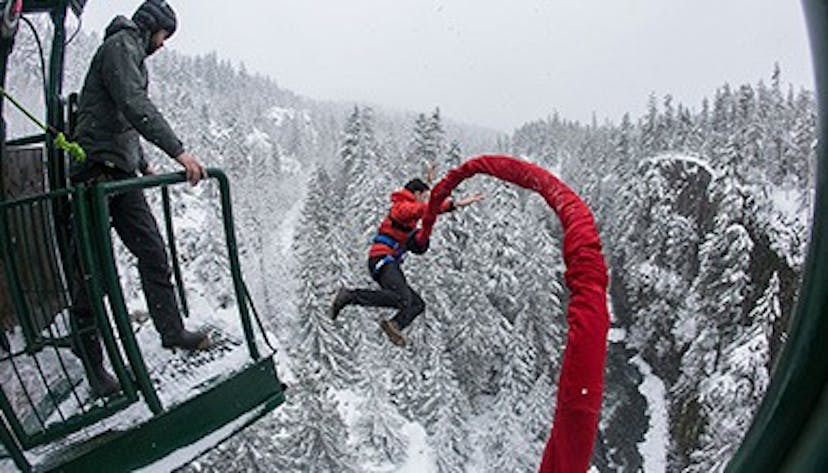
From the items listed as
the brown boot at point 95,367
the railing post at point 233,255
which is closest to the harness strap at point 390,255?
the railing post at point 233,255

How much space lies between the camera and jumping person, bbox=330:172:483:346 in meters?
6.55

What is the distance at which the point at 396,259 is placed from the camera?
7.12m

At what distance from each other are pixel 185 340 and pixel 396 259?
2.94 meters

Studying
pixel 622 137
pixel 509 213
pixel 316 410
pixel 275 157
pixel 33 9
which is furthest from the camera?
pixel 275 157

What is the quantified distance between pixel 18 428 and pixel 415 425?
31.9 m

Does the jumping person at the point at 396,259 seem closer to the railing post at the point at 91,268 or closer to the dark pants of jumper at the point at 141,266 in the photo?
the dark pants of jumper at the point at 141,266

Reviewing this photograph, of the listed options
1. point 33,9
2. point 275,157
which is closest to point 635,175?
point 33,9

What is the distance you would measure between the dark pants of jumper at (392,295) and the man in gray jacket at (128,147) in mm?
2814

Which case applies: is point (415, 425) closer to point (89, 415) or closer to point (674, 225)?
point (674, 225)

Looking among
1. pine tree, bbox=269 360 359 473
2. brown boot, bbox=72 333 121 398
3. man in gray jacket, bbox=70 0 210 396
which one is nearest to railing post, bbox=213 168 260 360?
man in gray jacket, bbox=70 0 210 396

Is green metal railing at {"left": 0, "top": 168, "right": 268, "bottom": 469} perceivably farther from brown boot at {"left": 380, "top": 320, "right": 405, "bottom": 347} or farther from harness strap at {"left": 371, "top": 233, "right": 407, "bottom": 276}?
brown boot at {"left": 380, "top": 320, "right": 405, "bottom": 347}

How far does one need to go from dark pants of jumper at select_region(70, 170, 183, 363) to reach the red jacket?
2.54m

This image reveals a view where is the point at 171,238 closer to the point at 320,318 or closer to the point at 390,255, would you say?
the point at 390,255

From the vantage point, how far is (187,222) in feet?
158
